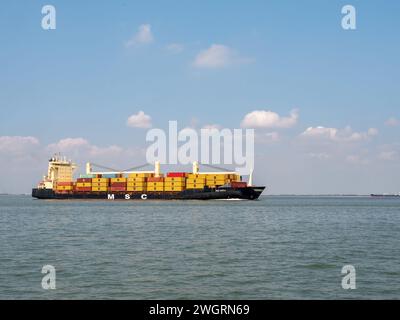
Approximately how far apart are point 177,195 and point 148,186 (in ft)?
32.6

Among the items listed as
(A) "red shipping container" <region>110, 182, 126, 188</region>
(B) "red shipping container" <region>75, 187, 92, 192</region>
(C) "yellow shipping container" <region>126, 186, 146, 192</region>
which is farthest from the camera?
(B) "red shipping container" <region>75, 187, 92, 192</region>

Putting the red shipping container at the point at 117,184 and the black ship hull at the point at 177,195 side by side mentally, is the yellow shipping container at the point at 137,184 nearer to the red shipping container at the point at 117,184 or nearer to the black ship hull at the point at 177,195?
the red shipping container at the point at 117,184

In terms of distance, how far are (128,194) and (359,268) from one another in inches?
4261

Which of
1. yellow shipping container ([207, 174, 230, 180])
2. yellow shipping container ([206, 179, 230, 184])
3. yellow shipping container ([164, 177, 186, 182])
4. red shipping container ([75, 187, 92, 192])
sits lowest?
red shipping container ([75, 187, 92, 192])

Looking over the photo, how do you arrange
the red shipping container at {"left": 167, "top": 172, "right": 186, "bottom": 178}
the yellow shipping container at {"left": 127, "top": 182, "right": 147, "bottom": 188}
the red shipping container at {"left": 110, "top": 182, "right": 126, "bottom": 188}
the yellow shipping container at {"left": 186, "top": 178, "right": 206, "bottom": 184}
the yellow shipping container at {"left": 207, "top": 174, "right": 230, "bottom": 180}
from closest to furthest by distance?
the yellow shipping container at {"left": 186, "top": 178, "right": 206, "bottom": 184}, the yellow shipping container at {"left": 207, "top": 174, "right": 230, "bottom": 180}, the red shipping container at {"left": 167, "top": 172, "right": 186, "bottom": 178}, the yellow shipping container at {"left": 127, "top": 182, "right": 147, "bottom": 188}, the red shipping container at {"left": 110, "top": 182, "right": 126, "bottom": 188}

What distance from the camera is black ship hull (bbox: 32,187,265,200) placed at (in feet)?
380

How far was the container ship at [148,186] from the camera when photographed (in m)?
118

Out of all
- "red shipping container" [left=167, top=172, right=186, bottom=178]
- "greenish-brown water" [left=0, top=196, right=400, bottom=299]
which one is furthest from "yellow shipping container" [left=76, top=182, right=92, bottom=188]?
"greenish-brown water" [left=0, top=196, right=400, bottom=299]

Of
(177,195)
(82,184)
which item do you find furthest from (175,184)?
(82,184)

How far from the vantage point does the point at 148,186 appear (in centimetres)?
12419

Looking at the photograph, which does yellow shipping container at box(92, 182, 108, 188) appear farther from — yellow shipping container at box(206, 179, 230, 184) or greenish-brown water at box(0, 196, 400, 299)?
greenish-brown water at box(0, 196, 400, 299)

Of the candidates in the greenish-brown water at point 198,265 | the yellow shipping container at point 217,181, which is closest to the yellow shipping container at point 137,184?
the yellow shipping container at point 217,181

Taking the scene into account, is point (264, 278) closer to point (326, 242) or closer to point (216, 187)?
point (326, 242)

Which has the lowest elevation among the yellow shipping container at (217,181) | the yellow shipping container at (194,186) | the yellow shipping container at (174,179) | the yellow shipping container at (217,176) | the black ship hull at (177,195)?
the black ship hull at (177,195)
